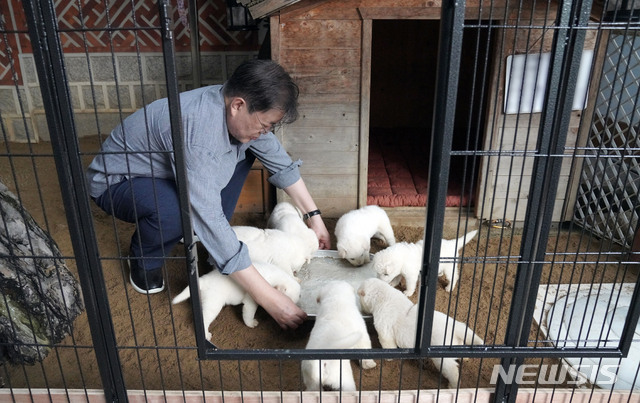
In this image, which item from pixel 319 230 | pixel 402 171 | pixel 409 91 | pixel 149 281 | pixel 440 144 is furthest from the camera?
pixel 409 91

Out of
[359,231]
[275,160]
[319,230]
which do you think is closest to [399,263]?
[359,231]

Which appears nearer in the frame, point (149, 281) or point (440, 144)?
point (440, 144)

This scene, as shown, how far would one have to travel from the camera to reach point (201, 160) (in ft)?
7.12

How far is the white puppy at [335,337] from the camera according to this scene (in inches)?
78.8

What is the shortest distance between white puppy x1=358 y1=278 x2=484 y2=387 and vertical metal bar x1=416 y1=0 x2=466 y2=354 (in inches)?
18.5

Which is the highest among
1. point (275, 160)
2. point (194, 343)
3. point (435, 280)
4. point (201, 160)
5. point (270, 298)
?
point (201, 160)

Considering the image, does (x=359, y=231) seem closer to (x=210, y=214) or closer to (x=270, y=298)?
(x=270, y=298)

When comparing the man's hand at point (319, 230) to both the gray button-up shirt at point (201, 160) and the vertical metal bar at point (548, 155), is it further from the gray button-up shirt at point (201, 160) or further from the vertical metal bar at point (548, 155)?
the vertical metal bar at point (548, 155)

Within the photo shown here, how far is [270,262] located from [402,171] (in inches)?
70.9

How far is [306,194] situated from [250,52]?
249 centimetres

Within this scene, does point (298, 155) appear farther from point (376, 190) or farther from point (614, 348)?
point (614, 348)

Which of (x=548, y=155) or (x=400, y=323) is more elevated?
(x=548, y=155)

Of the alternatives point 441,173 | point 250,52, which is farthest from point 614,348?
point 250,52

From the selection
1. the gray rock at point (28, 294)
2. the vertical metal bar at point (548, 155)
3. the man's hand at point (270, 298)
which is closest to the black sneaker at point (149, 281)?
the gray rock at point (28, 294)
